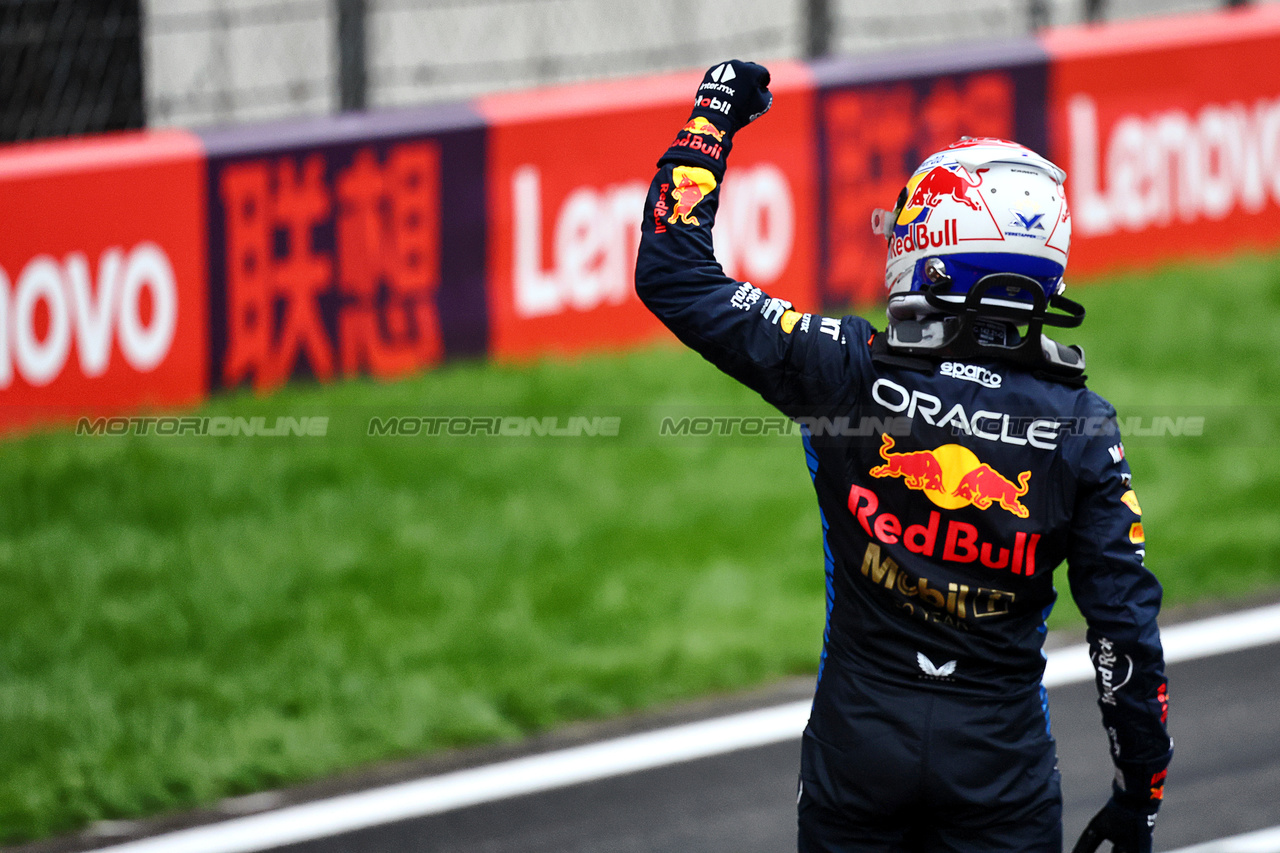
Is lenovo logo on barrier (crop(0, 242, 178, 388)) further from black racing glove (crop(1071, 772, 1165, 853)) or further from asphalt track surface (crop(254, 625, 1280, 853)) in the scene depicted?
black racing glove (crop(1071, 772, 1165, 853))

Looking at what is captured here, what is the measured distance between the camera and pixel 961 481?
2.68 m

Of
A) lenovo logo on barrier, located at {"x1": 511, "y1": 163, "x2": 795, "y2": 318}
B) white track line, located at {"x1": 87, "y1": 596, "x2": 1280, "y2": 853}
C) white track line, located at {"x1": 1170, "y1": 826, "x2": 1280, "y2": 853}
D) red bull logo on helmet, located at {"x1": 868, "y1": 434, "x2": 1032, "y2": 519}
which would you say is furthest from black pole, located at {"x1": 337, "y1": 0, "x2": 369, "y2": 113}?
red bull logo on helmet, located at {"x1": 868, "y1": 434, "x2": 1032, "y2": 519}

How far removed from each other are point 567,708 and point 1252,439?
4.28 meters

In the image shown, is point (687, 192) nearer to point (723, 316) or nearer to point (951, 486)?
point (723, 316)

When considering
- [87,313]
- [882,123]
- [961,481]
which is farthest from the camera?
[882,123]

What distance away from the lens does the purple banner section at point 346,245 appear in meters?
7.95

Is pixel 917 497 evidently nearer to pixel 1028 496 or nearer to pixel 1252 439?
pixel 1028 496

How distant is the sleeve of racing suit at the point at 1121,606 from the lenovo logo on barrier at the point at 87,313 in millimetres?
5953

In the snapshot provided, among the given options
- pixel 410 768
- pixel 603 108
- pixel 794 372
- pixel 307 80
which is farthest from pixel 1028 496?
pixel 307 80

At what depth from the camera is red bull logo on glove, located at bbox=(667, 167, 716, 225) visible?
276 centimetres

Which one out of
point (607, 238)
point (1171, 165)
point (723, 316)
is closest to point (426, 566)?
point (607, 238)

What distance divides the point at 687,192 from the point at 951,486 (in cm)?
70

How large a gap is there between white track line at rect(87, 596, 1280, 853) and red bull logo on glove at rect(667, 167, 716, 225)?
2.80 m

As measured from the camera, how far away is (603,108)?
8.80 m
